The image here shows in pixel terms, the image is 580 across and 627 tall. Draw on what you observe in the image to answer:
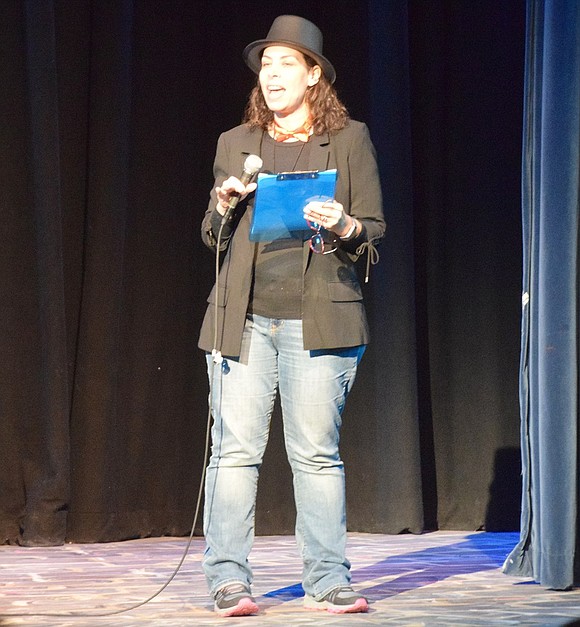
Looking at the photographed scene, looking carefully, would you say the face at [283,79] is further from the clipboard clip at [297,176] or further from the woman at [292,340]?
the clipboard clip at [297,176]

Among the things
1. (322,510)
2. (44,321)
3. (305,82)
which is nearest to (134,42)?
(44,321)

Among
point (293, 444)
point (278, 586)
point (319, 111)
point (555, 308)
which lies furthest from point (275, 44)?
point (278, 586)

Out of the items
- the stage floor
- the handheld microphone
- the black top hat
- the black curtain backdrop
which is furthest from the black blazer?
the black curtain backdrop

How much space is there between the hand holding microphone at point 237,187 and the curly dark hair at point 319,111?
0.84ft

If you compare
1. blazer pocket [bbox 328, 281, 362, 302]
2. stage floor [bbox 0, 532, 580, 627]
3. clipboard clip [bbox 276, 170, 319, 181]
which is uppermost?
clipboard clip [bbox 276, 170, 319, 181]

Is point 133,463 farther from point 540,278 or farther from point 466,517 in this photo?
point 540,278

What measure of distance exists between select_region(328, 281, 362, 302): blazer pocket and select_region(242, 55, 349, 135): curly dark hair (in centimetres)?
39

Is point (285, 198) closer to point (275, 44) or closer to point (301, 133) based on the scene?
point (301, 133)

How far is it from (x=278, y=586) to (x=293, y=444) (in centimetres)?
60

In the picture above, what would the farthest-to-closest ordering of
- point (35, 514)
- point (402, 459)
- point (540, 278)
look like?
1. point (402, 459)
2. point (35, 514)
3. point (540, 278)

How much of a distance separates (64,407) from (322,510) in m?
1.70

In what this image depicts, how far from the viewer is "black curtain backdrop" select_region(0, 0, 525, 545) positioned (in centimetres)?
402

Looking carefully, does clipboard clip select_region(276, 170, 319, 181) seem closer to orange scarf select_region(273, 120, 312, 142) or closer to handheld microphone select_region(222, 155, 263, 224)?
handheld microphone select_region(222, 155, 263, 224)

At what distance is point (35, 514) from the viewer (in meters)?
3.98
